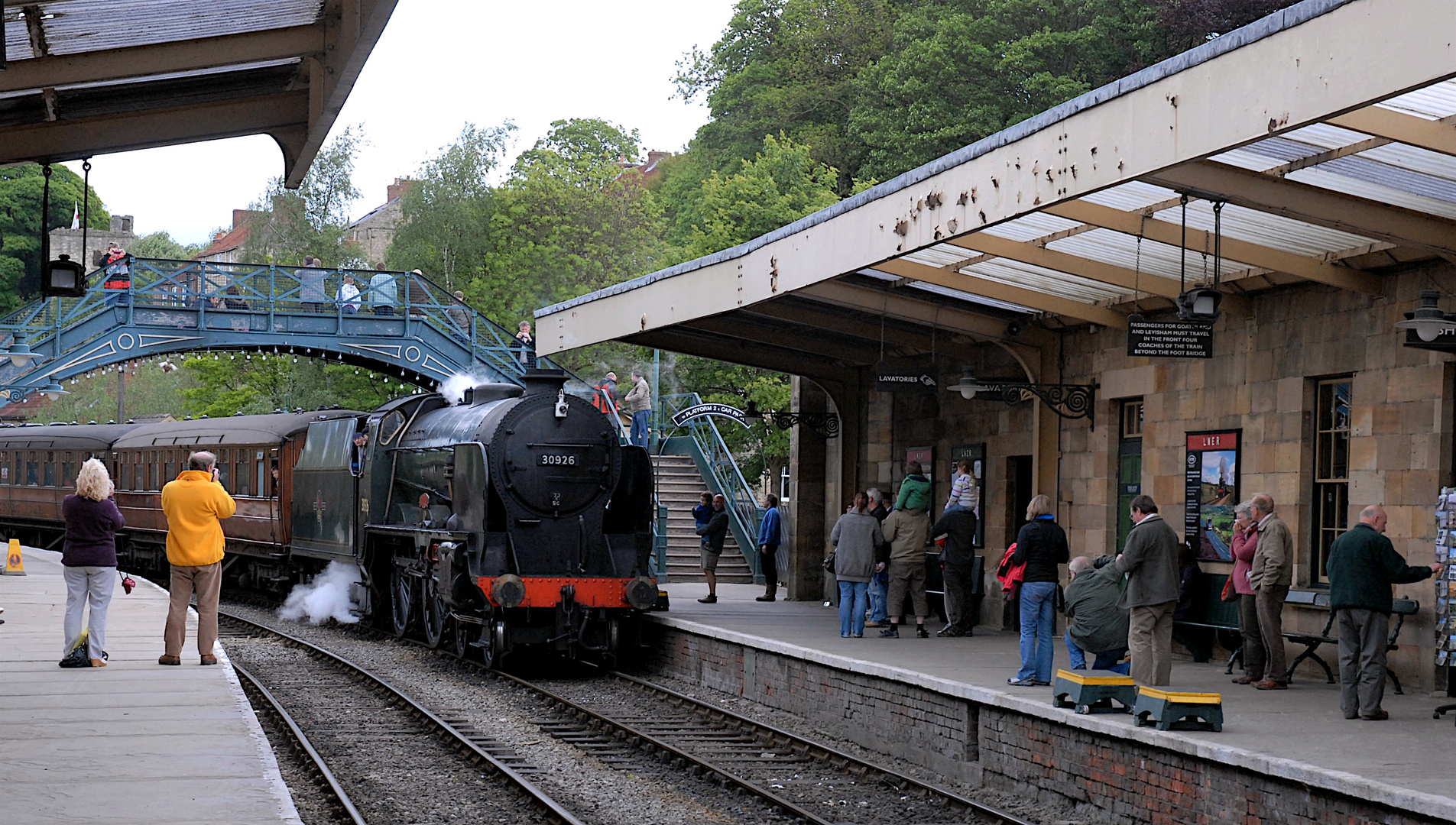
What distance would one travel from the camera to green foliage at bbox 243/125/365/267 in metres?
49.1

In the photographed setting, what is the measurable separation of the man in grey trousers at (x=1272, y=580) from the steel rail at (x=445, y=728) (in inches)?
203

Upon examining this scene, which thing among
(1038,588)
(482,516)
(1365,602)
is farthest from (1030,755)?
(482,516)

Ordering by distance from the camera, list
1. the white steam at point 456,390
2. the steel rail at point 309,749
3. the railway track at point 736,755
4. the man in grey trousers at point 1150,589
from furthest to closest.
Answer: the white steam at point 456,390
the man in grey trousers at point 1150,589
the railway track at point 736,755
the steel rail at point 309,749

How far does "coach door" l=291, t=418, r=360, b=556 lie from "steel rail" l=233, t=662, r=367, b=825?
14.3 feet

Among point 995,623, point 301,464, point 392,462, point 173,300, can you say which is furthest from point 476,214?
point 995,623

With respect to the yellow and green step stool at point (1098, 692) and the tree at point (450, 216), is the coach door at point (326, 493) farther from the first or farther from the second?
the tree at point (450, 216)

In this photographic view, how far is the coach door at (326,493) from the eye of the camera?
749 inches

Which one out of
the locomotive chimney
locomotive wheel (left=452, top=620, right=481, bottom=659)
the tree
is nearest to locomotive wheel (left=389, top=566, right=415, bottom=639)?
locomotive wheel (left=452, top=620, right=481, bottom=659)

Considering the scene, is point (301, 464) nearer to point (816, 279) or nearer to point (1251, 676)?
point (816, 279)

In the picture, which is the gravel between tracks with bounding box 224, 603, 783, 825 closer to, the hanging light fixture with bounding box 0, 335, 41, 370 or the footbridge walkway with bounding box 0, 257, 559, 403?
the hanging light fixture with bounding box 0, 335, 41, 370

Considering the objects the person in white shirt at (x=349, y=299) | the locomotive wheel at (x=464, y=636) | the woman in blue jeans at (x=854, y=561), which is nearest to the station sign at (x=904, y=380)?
the woman in blue jeans at (x=854, y=561)

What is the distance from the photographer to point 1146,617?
10422mm

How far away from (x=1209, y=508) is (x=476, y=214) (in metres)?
38.6

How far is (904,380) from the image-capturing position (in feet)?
50.3
